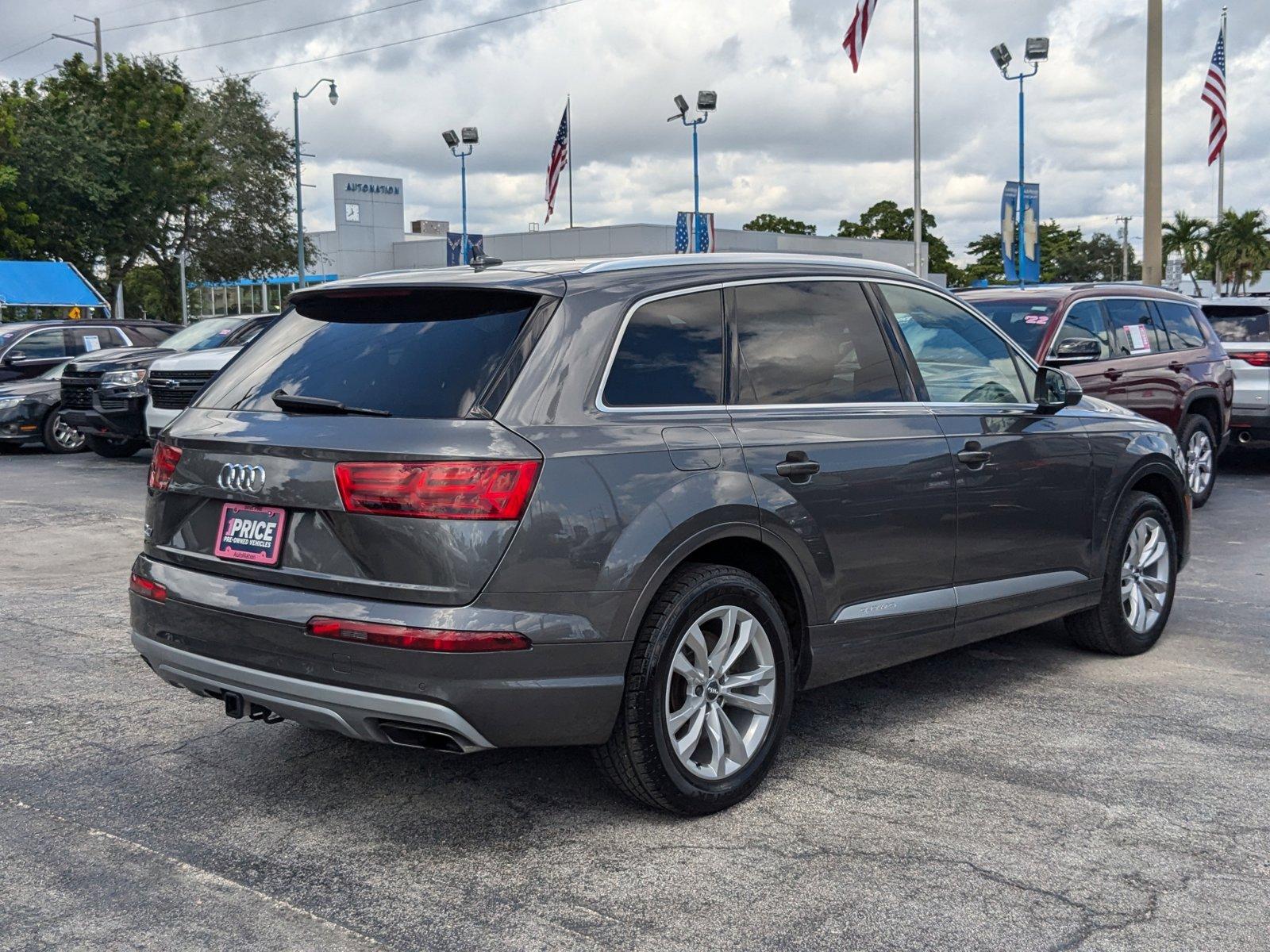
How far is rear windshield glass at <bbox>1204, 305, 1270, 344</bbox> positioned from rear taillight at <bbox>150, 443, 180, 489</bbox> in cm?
1213

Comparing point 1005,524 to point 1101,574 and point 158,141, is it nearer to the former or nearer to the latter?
point 1101,574

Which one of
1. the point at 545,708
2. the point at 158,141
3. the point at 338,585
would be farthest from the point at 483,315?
the point at 158,141

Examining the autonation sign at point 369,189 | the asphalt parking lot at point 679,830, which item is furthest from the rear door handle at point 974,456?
the autonation sign at point 369,189

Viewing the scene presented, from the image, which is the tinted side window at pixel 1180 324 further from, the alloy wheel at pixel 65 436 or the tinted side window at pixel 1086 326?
the alloy wheel at pixel 65 436

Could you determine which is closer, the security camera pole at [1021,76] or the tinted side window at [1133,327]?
the tinted side window at [1133,327]

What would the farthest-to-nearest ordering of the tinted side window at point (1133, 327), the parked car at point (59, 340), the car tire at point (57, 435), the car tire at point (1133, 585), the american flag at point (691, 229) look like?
the american flag at point (691, 229), the parked car at point (59, 340), the car tire at point (57, 435), the tinted side window at point (1133, 327), the car tire at point (1133, 585)

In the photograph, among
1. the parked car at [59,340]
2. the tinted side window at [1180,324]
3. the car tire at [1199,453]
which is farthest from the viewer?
the parked car at [59,340]

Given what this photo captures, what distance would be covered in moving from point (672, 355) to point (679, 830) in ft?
4.89

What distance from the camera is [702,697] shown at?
416cm

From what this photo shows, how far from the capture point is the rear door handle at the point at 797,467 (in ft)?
14.3

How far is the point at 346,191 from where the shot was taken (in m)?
79.0

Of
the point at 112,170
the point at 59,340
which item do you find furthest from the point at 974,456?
the point at 112,170

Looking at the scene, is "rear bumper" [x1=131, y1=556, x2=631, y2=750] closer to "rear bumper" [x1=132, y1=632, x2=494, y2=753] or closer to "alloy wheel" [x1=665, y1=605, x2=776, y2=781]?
"rear bumper" [x1=132, y1=632, x2=494, y2=753]

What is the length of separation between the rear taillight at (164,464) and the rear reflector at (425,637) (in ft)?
3.21
